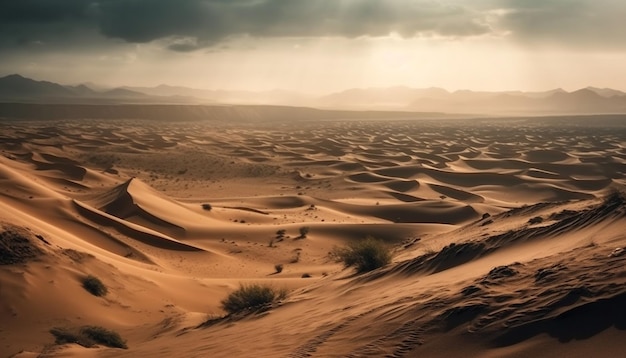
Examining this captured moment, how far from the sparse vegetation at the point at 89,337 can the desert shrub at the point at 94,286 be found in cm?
215

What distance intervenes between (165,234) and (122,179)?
19.3 meters

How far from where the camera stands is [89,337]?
9078mm

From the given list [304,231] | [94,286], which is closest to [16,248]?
[94,286]

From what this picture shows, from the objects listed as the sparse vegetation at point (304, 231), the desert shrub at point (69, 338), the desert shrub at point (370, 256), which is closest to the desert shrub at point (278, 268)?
the sparse vegetation at point (304, 231)

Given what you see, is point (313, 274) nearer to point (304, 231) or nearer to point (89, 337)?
point (304, 231)

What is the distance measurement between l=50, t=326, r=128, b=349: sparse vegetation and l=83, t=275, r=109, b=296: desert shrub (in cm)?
215

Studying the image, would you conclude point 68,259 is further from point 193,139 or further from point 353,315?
point 193,139

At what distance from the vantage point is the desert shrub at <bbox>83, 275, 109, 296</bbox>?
37.6 feet

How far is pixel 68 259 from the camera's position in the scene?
12.2 meters

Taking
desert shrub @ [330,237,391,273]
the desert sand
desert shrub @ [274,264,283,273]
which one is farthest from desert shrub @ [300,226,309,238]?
desert shrub @ [330,237,391,273]

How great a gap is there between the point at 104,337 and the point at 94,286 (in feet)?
8.73

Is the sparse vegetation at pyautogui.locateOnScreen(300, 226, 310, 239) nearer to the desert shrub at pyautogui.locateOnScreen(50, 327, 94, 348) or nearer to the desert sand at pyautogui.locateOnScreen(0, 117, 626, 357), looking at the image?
the desert sand at pyautogui.locateOnScreen(0, 117, 626, 357)

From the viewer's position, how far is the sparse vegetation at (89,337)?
29.3 ft

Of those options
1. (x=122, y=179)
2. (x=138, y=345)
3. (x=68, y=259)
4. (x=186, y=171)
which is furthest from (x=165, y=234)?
(x=186, y=171)
